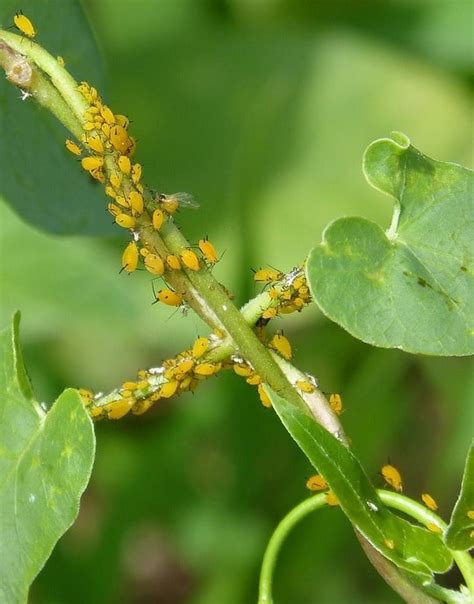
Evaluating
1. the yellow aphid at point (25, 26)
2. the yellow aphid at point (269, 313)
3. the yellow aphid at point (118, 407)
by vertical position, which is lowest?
the yellow aphid at point (118, 407)

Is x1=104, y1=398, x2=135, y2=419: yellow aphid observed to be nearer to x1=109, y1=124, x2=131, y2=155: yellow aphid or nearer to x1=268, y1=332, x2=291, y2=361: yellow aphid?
x1=268, y1=332, x2=291, y2=361: yellow aphid

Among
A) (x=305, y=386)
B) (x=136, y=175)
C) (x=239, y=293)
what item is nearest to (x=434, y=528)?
(x=305, y=386)

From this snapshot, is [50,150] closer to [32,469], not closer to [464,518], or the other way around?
[32,469]

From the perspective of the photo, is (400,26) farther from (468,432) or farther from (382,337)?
(382,337)

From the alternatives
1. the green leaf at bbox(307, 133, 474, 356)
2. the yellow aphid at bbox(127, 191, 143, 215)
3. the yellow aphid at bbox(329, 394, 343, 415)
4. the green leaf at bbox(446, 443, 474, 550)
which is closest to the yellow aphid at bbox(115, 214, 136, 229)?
the yellow aphid at bbox(127, 191, 143, 215)

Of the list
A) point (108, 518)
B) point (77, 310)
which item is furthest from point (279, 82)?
point (108, 518)

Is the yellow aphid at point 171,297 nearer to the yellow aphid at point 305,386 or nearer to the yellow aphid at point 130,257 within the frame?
the yellow aphid at point 130,257

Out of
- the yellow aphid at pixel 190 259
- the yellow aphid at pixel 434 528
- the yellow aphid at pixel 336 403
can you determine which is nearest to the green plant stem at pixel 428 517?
the yellow aphid at pixel 434 528
